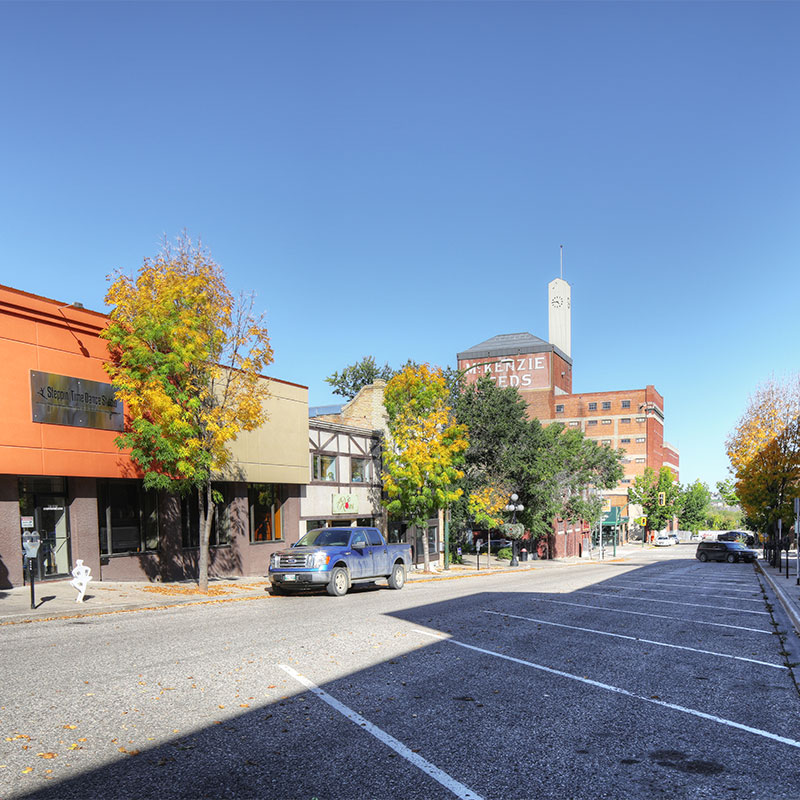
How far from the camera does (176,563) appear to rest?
75.3 feet

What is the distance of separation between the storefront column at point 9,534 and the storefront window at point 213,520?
6428mm

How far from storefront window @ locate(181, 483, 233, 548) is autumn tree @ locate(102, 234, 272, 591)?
4540 millimetres

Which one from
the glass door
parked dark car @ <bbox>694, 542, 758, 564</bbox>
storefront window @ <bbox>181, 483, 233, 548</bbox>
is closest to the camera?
the glass door

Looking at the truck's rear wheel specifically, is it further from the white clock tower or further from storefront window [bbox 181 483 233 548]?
the white clock tower

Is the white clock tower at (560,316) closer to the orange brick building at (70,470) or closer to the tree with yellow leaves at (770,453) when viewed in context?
the tree with yellow leaves at (770,453)

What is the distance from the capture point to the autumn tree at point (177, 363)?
1800 centimetres

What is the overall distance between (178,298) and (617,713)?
49.7 feet

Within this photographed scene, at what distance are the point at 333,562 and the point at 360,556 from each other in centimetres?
126

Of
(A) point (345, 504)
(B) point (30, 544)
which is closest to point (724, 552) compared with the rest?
(A) point (345, 504)

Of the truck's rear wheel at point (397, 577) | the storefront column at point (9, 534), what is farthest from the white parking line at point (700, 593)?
the storefront column at point (9, 534)

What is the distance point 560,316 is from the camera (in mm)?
102375

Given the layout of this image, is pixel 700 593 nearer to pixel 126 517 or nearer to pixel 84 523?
pixel 126 517

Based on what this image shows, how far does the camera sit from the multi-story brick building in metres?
95.2

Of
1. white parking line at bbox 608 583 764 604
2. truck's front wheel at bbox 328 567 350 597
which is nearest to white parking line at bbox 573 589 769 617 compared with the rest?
white parking line at bbox 608 583 764 604
